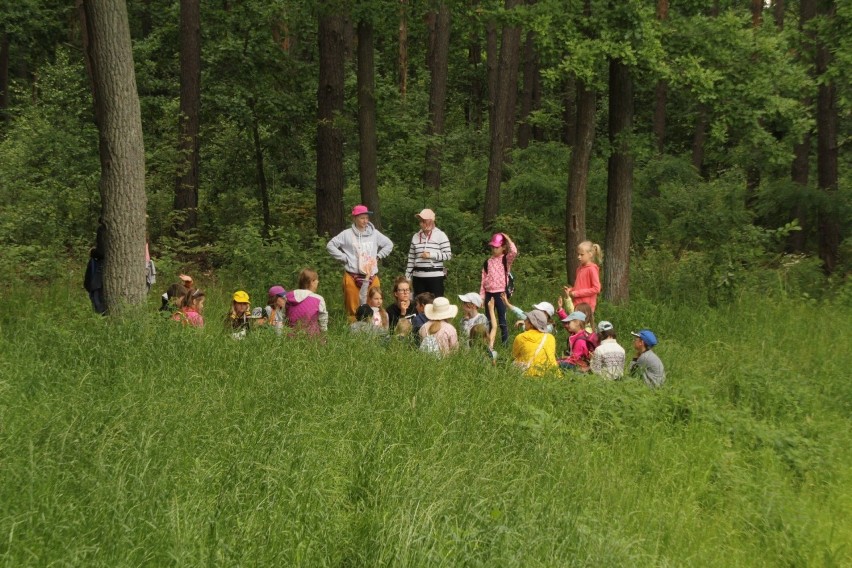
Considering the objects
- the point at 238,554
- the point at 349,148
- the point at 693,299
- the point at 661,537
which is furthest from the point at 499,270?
the point at 349,148

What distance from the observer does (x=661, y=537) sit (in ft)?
21.4

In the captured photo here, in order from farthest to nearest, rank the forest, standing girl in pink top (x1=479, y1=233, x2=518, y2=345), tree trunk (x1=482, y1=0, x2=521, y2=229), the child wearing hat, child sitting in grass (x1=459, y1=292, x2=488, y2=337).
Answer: tree trunk (x1=482, y1=0, x2=521, y2=229), the forest, standing girl in pink top (x1=479, y1=233, x2=518, y2=345), child sitting in grass (x1=459, y1=292, x2=488, y2=337), the child wearing hat

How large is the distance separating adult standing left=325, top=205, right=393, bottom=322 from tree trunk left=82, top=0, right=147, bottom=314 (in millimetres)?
3189

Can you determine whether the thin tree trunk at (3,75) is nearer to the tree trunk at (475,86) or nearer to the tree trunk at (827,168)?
the tree trunk at (475,86)

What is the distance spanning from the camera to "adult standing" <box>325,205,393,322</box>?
12336mm

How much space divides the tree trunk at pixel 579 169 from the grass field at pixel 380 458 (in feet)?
13.8

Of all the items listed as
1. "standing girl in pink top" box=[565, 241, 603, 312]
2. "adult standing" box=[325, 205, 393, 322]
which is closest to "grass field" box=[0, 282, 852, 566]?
"standing girl in pink top" box=[565, 241, 603, 312]

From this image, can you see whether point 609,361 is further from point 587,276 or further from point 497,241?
point 497,241

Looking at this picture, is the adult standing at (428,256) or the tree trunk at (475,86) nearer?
the adult standing at (428,256)

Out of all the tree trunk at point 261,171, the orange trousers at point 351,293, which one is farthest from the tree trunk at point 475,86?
the orange trousers at point 351,293

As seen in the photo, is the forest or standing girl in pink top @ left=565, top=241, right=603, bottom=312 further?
the forest

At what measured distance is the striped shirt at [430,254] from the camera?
498 inches

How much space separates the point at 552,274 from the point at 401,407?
12955 millimetres

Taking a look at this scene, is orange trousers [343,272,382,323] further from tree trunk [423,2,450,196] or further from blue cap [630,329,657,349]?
tree trunk [423,2,450,196]
